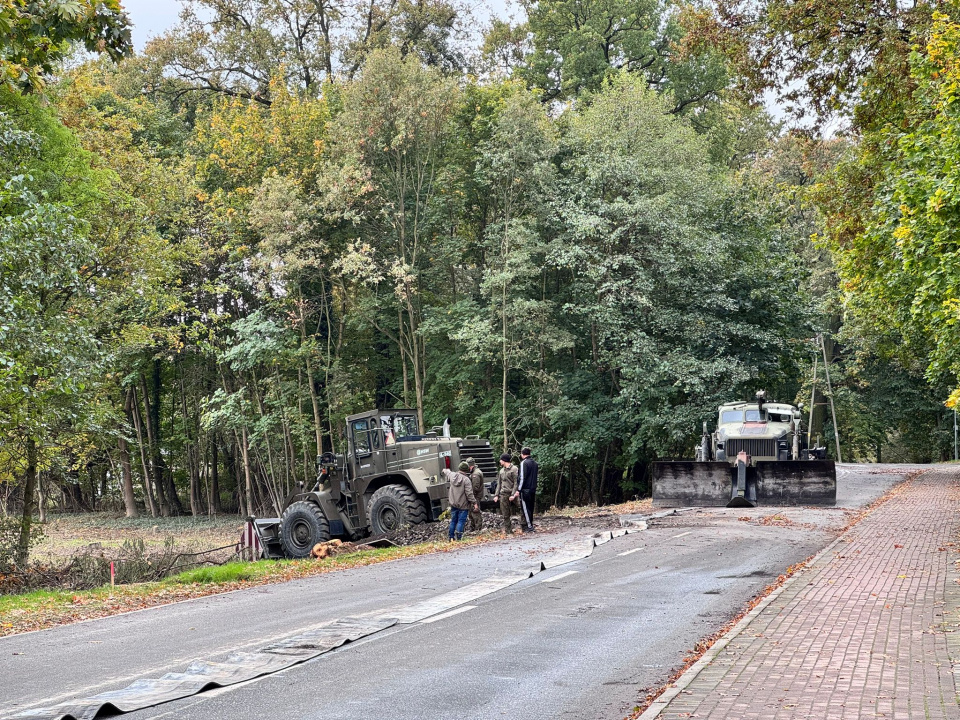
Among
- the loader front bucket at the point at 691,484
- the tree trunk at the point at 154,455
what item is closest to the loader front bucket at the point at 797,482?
the loader front bucket at the point at 691,484

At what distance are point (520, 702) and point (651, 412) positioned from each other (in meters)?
27.1

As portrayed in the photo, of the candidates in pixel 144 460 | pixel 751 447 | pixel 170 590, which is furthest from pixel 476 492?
pixel 144 460

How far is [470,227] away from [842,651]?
3318 centimetres

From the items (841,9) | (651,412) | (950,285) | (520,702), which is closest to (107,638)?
(520,702)

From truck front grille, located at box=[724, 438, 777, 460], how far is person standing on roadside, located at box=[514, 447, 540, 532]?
8.94m

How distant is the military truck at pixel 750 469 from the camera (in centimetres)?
2594

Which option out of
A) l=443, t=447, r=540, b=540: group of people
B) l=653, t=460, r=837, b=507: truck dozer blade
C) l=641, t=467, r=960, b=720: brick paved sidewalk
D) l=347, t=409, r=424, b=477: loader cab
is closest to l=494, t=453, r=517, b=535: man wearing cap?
l=443, t=447, r=540, b=540: group of people

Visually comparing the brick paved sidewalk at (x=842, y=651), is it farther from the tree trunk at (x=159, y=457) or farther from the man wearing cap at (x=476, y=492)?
the tree trunk at (x=159, y=457)

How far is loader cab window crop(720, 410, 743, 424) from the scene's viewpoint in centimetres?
2967

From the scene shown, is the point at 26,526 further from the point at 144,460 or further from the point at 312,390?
the point at 144,460

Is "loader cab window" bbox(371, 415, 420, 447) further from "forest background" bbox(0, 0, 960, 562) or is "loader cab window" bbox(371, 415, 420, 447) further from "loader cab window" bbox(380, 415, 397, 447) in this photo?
"forest background" bbox(0, 0, 960, 562)

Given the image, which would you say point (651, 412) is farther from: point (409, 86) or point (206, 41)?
point (206, 41)

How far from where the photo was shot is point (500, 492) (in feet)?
70.7

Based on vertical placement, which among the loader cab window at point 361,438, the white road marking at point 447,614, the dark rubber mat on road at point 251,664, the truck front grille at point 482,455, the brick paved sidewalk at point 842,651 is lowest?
the brick paved sidewalk at point 842,651
